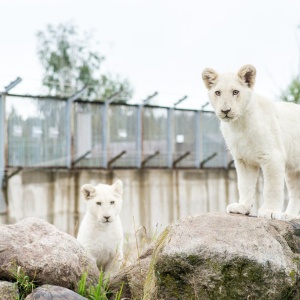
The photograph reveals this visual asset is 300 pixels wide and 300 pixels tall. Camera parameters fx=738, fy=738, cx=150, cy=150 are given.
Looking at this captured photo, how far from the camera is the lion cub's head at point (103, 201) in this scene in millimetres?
9180

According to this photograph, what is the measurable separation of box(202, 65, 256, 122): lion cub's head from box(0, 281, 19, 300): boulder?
2671 millimetres

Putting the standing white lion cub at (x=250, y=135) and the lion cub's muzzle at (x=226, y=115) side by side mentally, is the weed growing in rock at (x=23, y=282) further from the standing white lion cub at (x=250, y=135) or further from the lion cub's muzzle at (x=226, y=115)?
the lion cub's muzzle at (x=226, y=115)

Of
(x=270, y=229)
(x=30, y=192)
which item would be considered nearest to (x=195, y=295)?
(x=270, y=229)

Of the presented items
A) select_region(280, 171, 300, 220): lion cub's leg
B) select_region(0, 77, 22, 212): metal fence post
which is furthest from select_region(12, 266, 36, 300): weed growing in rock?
select_region(0, 77, 22, 212): metal fence post

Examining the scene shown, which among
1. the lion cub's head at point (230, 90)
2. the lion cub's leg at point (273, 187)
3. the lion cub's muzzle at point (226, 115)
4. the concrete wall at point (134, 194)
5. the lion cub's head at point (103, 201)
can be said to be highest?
the lion cub's head at point (230, 90)

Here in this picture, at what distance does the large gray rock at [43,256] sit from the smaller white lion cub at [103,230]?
1090 mm

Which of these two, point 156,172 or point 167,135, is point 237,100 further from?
point 167,135

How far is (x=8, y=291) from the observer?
7305 mm

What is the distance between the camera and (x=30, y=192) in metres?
18.5

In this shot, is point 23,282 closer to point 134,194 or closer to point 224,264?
point 224,264

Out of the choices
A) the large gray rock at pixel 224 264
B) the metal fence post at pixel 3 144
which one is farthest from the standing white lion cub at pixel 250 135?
the metal fence post at pixel 3 144

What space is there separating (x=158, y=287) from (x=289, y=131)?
2497 millimetres

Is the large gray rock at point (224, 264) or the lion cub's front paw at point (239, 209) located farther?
the lion cub's front paw at point (239, 209)

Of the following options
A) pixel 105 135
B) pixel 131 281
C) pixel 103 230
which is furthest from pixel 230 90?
pixel 105 135
